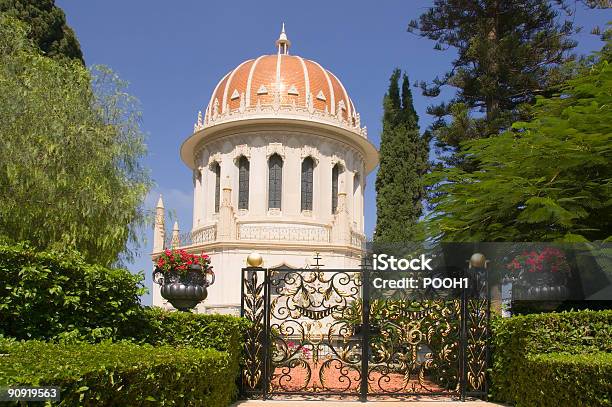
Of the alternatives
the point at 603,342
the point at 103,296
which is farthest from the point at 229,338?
the point at 603,342

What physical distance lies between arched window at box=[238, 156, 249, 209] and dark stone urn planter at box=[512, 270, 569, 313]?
74.0ft

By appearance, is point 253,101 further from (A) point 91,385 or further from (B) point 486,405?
(A) point 91,385

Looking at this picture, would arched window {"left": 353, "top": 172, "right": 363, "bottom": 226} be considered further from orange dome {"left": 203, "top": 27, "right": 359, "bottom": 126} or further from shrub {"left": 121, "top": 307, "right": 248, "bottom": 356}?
shrub {"left": 121, "top": 307, "right": 248, "bottom": 356}

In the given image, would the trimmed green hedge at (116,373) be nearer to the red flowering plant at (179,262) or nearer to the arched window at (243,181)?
the red flowering plant at (179,262)

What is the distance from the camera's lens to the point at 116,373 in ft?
16.2

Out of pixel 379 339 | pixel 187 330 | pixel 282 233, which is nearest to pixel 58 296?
pixel 187 330

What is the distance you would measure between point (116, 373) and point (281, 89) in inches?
1161

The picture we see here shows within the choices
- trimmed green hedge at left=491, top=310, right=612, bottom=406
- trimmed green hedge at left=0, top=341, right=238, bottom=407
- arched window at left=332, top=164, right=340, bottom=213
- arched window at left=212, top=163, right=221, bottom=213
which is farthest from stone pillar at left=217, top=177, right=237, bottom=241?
trimmed green hedge at left=0, top=341, right=238, bottom=407

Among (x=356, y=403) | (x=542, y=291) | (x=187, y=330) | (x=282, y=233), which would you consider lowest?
(x=356, y=403)

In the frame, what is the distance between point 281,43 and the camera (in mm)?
37844

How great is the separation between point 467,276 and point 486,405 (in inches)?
75.5

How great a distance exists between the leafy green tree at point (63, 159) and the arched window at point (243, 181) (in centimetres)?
1599

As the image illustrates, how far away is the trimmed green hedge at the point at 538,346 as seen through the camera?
7.88 metres

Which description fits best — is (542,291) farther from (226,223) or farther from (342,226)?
(226,223)
